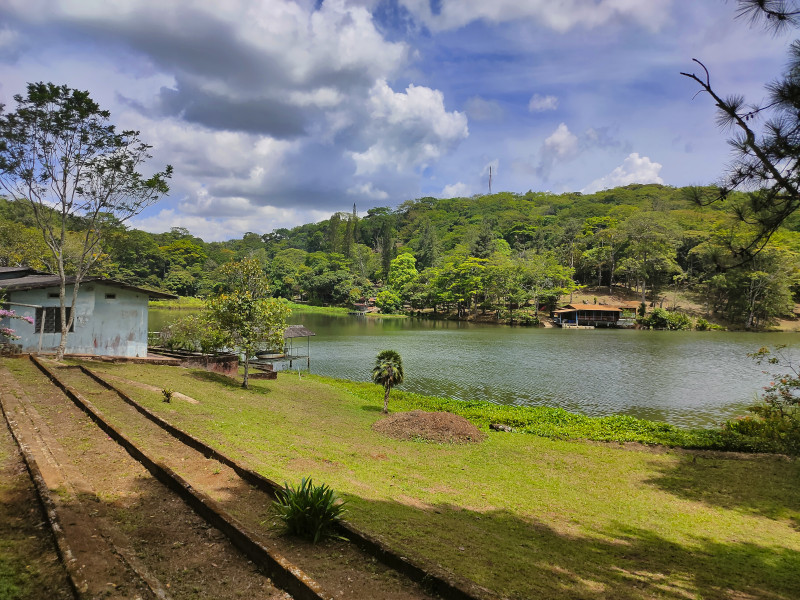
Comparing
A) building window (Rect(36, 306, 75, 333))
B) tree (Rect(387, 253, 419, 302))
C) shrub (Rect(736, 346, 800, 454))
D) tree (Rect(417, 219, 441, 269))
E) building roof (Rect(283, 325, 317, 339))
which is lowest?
shrub (Rect(736, 346, 800, 454))

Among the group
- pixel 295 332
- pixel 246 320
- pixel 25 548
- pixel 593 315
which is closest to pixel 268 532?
pixel 25 548

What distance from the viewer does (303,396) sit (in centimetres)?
2038

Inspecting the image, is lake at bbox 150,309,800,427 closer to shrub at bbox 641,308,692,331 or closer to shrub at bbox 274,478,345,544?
shrub at bbox 641,308,692,331

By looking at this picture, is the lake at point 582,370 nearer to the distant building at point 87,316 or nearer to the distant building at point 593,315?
the distant building at point 87,316

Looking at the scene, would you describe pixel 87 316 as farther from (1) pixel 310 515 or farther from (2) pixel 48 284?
(1) pixel 310 515

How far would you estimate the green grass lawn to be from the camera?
572 cm

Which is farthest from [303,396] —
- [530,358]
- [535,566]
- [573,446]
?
[530,358]

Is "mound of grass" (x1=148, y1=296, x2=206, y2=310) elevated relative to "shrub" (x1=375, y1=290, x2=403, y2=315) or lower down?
lower down

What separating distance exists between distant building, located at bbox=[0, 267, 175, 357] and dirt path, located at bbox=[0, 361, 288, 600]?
13792 mm

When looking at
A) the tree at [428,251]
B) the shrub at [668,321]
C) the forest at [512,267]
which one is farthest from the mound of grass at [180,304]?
the shrub at [668,321]

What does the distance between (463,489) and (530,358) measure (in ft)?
91.2

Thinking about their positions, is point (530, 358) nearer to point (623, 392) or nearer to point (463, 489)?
point (623, 392)

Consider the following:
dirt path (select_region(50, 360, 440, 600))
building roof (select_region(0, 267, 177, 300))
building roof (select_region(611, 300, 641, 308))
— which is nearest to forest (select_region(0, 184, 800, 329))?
building roof (select_region(611, 300, 641, 308))

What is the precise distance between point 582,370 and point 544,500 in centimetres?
2360
